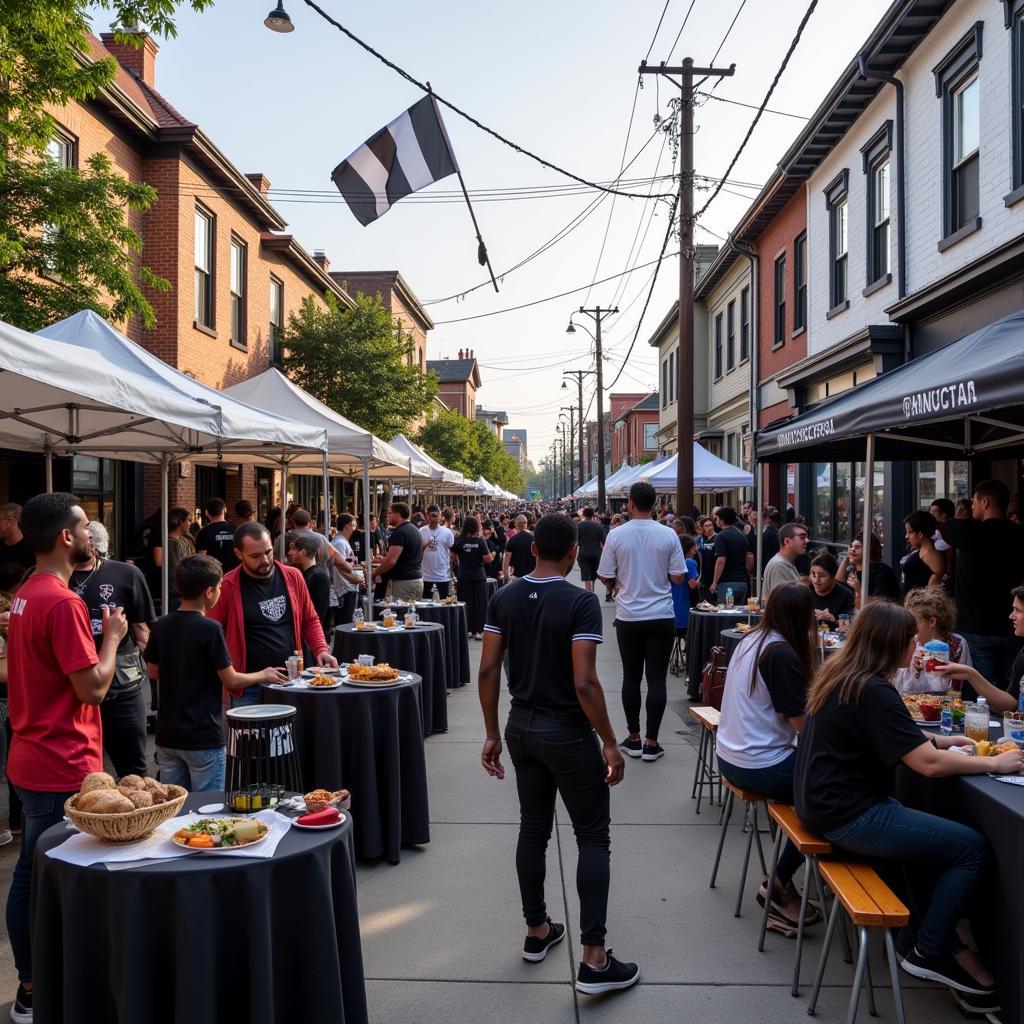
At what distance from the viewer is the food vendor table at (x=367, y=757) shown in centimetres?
559

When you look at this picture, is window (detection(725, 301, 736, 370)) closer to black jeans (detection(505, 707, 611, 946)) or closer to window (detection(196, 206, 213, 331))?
window (detection(196, 206, 213, 331))

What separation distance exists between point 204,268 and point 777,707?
15491 millimetres

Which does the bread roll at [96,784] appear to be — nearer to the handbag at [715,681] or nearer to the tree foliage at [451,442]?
the handbag at [715,681]

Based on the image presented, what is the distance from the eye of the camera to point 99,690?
12.2ft

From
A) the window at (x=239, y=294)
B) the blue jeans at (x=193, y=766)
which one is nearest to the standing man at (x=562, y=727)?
the blue jeans at (x=193, y=766)

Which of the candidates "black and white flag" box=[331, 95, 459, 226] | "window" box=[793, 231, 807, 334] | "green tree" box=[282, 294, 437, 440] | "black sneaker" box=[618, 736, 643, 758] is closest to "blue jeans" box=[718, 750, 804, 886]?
"black sneaker" box=[618, 736, 643, 758]

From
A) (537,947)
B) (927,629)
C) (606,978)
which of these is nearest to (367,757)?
(537,947)

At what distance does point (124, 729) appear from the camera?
5.16 m

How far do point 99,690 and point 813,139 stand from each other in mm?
16382

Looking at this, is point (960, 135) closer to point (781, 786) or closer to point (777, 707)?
point (777, 707)

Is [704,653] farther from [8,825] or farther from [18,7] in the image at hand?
[18,7]

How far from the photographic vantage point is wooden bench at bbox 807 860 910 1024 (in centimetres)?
354

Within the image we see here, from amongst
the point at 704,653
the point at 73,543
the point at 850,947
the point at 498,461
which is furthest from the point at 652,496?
the point at 498,461

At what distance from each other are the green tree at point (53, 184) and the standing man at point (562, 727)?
5579 mm
